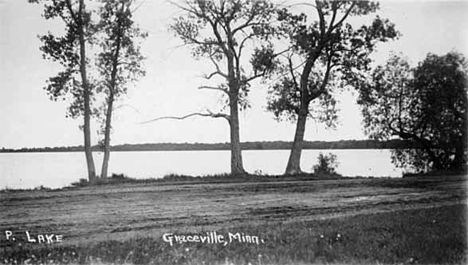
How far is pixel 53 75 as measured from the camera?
11.4 metres

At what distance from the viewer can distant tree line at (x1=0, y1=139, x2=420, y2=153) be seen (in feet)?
39.9

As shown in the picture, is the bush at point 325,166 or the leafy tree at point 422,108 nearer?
the leafy tree at point 422,108

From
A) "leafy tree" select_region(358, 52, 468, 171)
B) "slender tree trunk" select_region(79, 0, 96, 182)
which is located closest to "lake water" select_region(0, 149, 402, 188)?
"slender tree trunk" select_region(79, 0, 96, 182)

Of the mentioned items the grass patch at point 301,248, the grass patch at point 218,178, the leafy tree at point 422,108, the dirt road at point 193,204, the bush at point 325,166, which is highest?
the leafy tree at point 422,108

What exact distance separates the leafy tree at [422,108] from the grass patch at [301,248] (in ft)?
11.5

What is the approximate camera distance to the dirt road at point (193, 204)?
916cm

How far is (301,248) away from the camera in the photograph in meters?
8.29

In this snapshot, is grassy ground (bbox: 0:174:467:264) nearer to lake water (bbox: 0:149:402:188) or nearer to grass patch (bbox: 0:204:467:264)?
grass patch (bbox: 0:204:467:264)

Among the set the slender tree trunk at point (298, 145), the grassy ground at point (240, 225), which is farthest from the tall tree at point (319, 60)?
the grassy ground at point (240, 225)

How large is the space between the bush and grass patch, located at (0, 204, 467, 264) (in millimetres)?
8111

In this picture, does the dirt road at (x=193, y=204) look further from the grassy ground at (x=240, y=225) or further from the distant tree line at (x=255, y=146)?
the distant tree line at (x=255, y=146)

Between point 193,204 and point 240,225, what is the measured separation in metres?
2.37

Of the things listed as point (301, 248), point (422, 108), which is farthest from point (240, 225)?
point (422, 108)

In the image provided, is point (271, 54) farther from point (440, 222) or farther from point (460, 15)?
point (440, 222)
